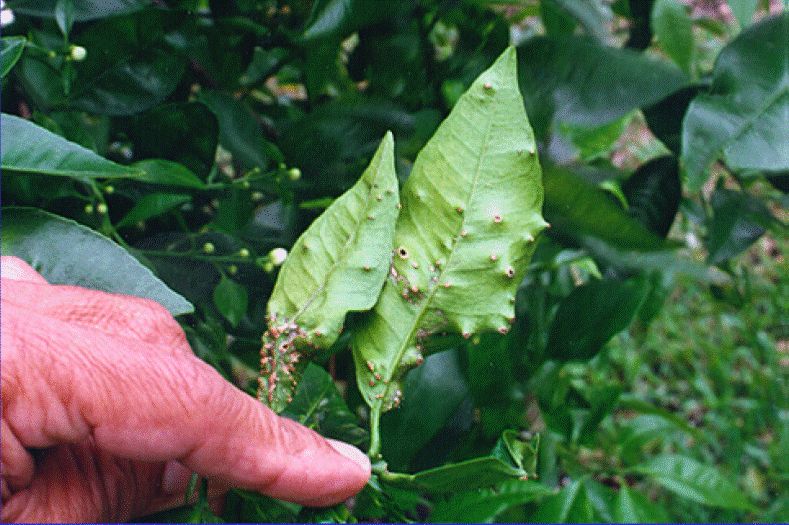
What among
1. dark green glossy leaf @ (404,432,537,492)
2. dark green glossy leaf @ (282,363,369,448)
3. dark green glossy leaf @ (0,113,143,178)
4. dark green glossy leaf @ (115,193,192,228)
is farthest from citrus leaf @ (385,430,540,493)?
dark green glossy leaf @ (115,193,192,228)

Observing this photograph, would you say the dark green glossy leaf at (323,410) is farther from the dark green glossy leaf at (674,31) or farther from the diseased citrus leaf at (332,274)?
the dark green glossy leaf at (674,31)

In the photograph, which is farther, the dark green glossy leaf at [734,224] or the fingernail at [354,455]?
the dark green glossy leaf at [734,224]

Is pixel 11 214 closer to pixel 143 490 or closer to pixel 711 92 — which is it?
pixel 143 490

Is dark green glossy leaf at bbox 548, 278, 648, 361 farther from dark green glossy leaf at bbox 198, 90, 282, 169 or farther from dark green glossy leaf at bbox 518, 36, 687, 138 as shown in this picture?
dark green glossy leaf at bbox 198, 90, 282, 169

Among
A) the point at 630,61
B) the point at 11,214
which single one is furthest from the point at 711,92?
the point at 11,214

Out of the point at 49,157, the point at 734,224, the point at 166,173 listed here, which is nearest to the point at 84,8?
the point at 166,173

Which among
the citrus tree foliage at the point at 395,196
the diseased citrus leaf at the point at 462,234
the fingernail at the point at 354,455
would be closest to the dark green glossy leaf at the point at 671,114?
the citrus tree foliage at the point at 395,196
